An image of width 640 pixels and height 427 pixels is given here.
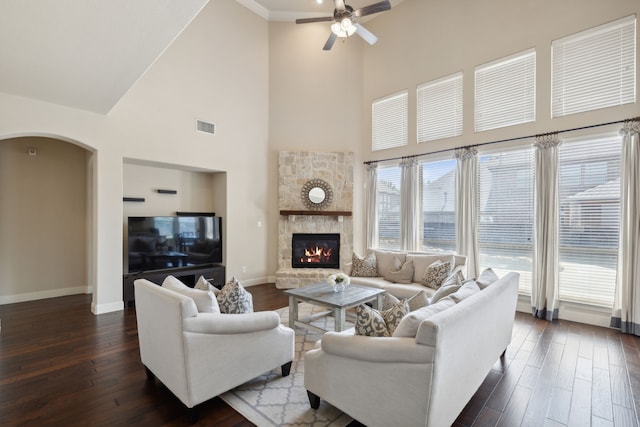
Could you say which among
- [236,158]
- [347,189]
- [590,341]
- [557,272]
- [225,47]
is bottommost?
[590,341]

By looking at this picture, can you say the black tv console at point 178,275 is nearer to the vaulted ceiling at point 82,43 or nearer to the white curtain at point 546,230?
the vaulted ceiling at point 82,43

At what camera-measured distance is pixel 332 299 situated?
362 cm

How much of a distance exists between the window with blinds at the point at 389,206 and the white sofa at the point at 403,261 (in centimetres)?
135

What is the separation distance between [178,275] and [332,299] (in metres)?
3.36

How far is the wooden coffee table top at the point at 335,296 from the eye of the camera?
11.5 ft

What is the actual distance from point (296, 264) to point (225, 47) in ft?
16.0

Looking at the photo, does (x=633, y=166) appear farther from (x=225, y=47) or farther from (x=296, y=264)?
(x=225, y=47)

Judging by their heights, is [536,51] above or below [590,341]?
above

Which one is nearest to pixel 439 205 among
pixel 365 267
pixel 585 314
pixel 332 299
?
pixel 365 267

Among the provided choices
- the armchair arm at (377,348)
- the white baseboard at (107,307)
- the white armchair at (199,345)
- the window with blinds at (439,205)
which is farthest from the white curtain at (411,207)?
the white baseboard at (107,307)

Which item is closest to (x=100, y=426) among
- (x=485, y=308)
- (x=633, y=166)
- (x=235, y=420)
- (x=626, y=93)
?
(x=235, y=420)

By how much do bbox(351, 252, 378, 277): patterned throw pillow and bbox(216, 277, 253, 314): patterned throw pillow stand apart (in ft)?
9.31

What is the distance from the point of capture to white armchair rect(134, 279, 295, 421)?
6.95 ft

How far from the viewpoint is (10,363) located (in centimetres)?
302
